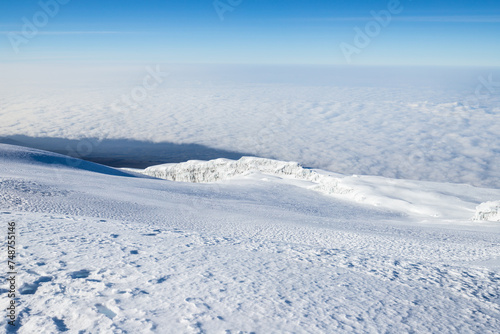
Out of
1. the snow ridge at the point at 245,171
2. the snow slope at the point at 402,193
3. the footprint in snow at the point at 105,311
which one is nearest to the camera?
the footprint in snow at the point at 105,311

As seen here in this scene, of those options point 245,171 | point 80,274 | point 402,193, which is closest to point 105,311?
point 80,274

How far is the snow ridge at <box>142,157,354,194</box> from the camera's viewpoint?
1882 cm

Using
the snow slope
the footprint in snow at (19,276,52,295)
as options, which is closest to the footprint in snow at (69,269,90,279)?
the footprint in snow at (19,276,52,295)

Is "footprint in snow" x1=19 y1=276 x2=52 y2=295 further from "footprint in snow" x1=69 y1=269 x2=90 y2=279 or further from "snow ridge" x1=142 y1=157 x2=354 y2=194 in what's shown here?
"snow ridge" x1=142 y1=157 x2=354 y2=194

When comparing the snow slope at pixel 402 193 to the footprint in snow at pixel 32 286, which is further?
the snow slope at pixel 402 193

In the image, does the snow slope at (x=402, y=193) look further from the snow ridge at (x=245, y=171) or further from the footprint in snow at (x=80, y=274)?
the footprint in snow at (x=80, y=274)

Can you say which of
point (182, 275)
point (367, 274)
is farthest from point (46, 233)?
point (367, 274)

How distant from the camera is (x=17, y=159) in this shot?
14781 mm

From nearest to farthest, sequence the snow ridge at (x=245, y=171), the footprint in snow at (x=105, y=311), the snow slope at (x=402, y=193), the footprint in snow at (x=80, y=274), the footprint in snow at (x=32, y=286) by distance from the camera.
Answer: the footprint in snow at (x=105, y=311) → the footprint in snow at (x=32, y=286) → the footprint in snow at (x=80, y=274) → the snow slope at (x=402, y=193) → the snow ridge at (x=245, y=171)

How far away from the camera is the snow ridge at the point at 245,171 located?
61.7 ft

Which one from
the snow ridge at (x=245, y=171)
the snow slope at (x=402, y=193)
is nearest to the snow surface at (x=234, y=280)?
the snow slope at (x=402, y=193)

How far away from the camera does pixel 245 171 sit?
26.7m

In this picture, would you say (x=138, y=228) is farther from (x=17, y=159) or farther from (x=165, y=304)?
(x=17, y=159)

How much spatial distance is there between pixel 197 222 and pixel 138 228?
2.09 metres
